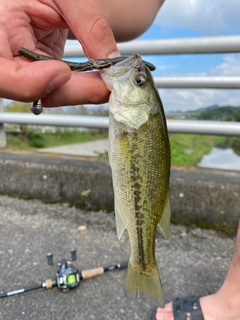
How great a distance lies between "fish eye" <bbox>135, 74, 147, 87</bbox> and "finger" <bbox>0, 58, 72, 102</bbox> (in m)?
0.29

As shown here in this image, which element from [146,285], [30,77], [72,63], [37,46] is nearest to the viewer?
[30,77]

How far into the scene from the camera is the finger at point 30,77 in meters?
0.91

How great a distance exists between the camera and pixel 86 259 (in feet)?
5.80

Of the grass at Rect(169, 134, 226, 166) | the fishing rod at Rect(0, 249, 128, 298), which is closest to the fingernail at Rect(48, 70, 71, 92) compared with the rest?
the fishing rod at Rect(0, 249, 128, 298)

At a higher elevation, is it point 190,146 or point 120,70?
point 120,70

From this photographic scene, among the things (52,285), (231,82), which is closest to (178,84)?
(231,82)

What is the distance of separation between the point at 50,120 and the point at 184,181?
44.8 inches

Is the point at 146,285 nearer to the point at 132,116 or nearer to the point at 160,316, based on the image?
the point at 160,316

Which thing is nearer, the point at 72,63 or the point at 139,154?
the point at 72,63

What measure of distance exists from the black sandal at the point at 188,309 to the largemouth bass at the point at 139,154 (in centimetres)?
28

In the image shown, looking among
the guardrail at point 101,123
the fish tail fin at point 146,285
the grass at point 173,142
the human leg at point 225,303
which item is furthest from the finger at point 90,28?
the grass at point 173,142

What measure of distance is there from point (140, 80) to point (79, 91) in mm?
225

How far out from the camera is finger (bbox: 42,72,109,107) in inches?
41.6

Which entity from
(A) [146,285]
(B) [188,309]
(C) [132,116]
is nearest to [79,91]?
(C) [132,116]
